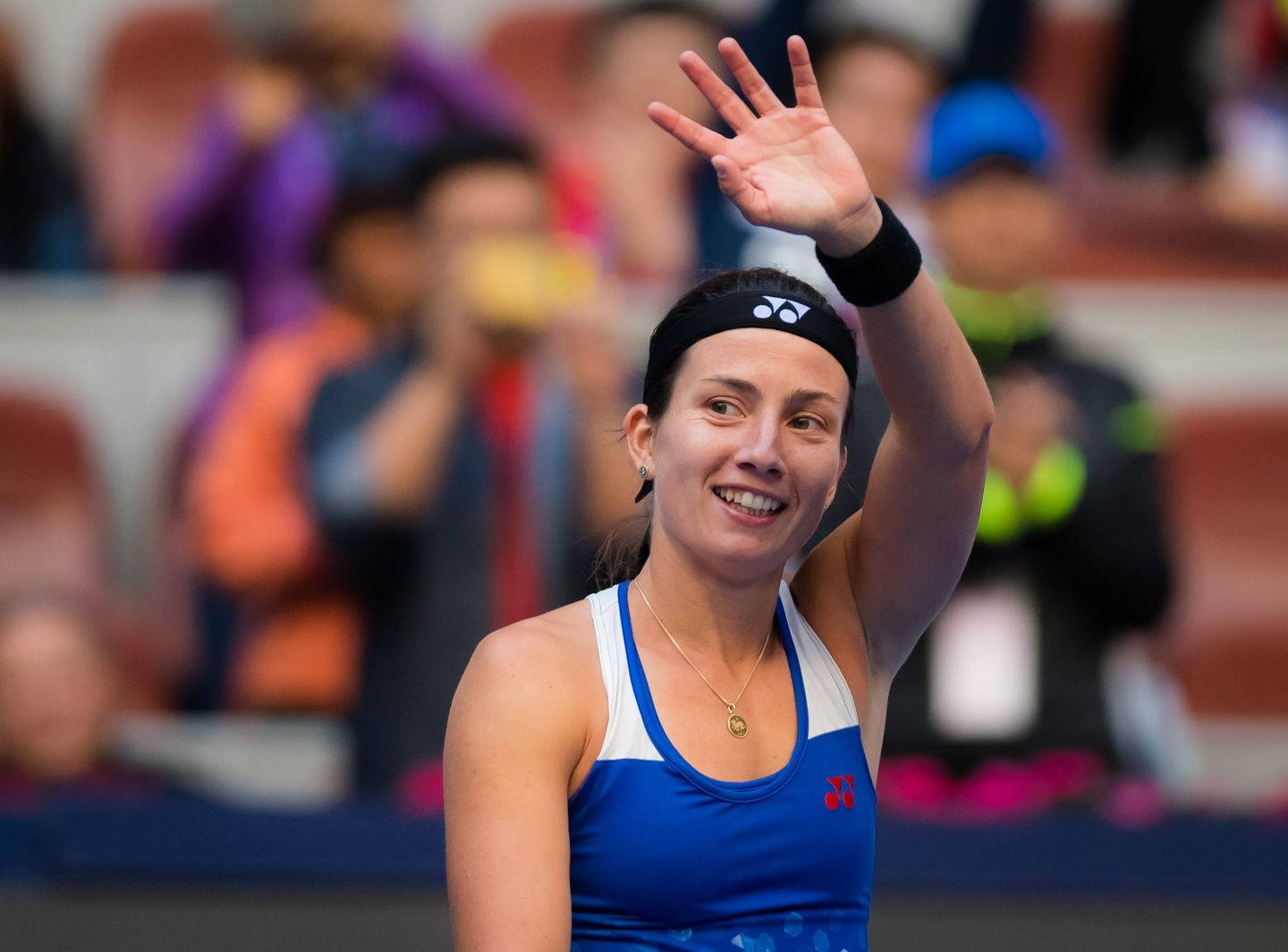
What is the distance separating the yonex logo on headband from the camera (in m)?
2.22

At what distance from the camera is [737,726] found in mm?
2209

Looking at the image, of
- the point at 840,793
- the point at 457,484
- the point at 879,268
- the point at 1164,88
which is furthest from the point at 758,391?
the point at 1164,88

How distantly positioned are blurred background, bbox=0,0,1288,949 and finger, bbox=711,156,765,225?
59 centimetres

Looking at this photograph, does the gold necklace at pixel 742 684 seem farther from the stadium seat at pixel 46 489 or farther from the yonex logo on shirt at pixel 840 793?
the stadium seat at pixel 46 489

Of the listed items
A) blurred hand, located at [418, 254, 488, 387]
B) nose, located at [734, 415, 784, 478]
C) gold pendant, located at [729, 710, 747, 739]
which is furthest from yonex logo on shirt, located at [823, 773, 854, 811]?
blurred hand, located at [418, 254, 488, 387]

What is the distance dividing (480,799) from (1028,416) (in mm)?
2138

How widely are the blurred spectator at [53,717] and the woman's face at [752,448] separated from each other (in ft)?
7.62

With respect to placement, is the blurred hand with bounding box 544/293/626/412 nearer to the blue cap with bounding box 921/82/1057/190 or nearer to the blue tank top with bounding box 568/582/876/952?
the blue cap with bounding box 921/82/1057/190

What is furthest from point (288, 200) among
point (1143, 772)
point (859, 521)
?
point (859, 521)

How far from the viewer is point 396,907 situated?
3.58 m

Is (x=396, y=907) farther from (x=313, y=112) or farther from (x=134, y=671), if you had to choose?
(x=313, y=112)

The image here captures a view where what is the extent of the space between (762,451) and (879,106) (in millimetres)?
2724

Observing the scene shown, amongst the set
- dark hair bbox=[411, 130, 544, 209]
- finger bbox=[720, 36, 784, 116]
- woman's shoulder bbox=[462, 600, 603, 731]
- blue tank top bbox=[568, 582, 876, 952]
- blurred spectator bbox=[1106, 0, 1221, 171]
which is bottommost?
blue tank top bbox=[568, 582, 876, 952]

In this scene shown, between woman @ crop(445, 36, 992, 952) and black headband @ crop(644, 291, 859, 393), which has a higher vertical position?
black headband @ crop(644, 291, 859, 393)
